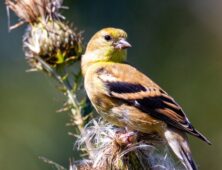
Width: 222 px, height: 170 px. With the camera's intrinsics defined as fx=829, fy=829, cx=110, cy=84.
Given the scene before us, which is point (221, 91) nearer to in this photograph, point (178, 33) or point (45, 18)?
point (178, 33)

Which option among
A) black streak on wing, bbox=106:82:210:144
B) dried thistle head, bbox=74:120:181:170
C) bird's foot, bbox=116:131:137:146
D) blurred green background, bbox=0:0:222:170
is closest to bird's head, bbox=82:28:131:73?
black streak on wing, bbox=106:82:210:144

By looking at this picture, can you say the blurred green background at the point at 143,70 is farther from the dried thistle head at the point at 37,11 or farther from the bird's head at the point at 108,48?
the dried thistle head at the point at 37,11

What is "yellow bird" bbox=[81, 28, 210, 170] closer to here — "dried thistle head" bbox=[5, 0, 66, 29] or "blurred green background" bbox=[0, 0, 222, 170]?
"dried thistle head" bbox=[5, 0, 66, 29]

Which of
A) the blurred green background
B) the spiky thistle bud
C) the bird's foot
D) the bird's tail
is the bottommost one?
the blurred green background

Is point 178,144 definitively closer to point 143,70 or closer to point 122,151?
point 122,151

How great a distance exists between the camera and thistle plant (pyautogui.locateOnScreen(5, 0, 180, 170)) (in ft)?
19.6

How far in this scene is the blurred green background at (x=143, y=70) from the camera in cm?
1074

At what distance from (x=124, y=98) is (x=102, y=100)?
0.58ft

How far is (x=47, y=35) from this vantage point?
671cm

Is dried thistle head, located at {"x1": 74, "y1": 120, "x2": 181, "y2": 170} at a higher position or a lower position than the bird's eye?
lower

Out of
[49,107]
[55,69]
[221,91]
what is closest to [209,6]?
[221,91]

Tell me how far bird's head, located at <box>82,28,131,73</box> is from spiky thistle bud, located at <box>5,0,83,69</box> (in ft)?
1.40

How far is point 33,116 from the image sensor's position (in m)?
11.3

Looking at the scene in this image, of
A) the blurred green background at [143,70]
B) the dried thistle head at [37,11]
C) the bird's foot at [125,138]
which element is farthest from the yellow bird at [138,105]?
the blurred green background at [143,70]
